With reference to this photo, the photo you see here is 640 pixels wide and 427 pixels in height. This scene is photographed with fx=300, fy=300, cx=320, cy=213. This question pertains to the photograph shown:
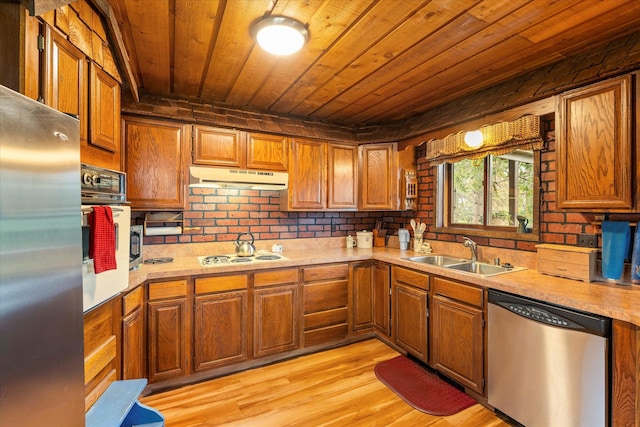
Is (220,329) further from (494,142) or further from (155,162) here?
(494,142)

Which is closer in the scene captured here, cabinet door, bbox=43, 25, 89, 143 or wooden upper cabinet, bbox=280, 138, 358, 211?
cabinet door, bbox=43, 25, 89, 143

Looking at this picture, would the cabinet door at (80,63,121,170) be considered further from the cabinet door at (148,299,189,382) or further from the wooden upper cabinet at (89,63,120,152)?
the cabinet door at (148,299,189,382)

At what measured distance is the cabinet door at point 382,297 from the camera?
9.57 feet

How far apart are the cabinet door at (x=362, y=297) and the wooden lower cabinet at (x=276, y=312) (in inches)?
24.2

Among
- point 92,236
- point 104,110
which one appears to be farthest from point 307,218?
point 92,236

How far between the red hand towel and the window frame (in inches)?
109

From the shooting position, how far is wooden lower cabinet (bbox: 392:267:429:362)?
250 cm

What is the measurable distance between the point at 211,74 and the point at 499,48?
1.96m

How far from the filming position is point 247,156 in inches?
112

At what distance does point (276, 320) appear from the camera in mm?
2654

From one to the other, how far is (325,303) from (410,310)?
0.78 m

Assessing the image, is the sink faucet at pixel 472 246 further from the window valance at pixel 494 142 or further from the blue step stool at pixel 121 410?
the blue step stool at pixel 121 410

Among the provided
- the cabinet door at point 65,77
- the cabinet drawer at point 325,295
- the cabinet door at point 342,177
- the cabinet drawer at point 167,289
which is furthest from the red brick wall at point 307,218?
the cabinet door at point 65,77

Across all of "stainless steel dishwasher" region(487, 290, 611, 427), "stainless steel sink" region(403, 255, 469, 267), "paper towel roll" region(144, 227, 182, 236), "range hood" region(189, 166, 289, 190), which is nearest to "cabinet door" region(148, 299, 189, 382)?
"paper towel roll" region(144, 227, 182, 236)
